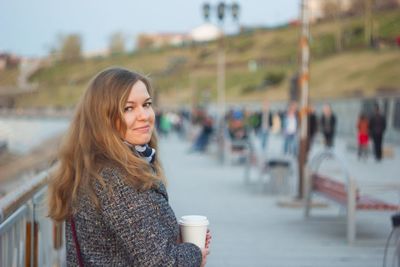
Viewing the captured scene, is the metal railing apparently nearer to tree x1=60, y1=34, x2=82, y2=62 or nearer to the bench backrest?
the bench backrest

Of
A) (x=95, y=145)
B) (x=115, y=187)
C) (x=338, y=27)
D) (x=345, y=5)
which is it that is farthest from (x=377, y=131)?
(x=345, y=5)

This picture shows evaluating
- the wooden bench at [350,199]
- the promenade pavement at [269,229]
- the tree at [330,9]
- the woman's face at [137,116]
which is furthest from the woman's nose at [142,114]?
the tree at [330,9]

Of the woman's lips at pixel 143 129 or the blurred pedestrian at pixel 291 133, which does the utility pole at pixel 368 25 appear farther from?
the woman's lips at pixel 143 129

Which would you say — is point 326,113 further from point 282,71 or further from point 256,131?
point 282,71

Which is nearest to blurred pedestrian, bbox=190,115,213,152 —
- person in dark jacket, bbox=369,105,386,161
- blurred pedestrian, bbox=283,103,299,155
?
blurred pedestrian, bbox=283,103,299,155

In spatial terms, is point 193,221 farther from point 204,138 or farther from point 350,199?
point 204,138

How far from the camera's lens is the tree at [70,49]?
189250 millimetres

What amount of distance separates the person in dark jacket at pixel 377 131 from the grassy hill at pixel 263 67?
103ft

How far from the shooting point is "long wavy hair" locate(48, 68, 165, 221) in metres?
3.00

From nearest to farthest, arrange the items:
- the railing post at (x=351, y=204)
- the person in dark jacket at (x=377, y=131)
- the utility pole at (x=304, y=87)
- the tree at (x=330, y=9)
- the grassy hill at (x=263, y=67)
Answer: the railing post at (x=351, y=204) → the utility pole at (x=304, y=87) → the person in dark jacket at (x=377, y=131) → the grassy hill at (x=263, y=67) → the tree at (x=330, y=9)

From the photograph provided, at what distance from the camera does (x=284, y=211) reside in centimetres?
1256

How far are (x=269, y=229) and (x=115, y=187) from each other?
7866 mm

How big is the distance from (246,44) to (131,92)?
13847 centimetres

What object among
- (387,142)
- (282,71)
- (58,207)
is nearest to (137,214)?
(58,207)
